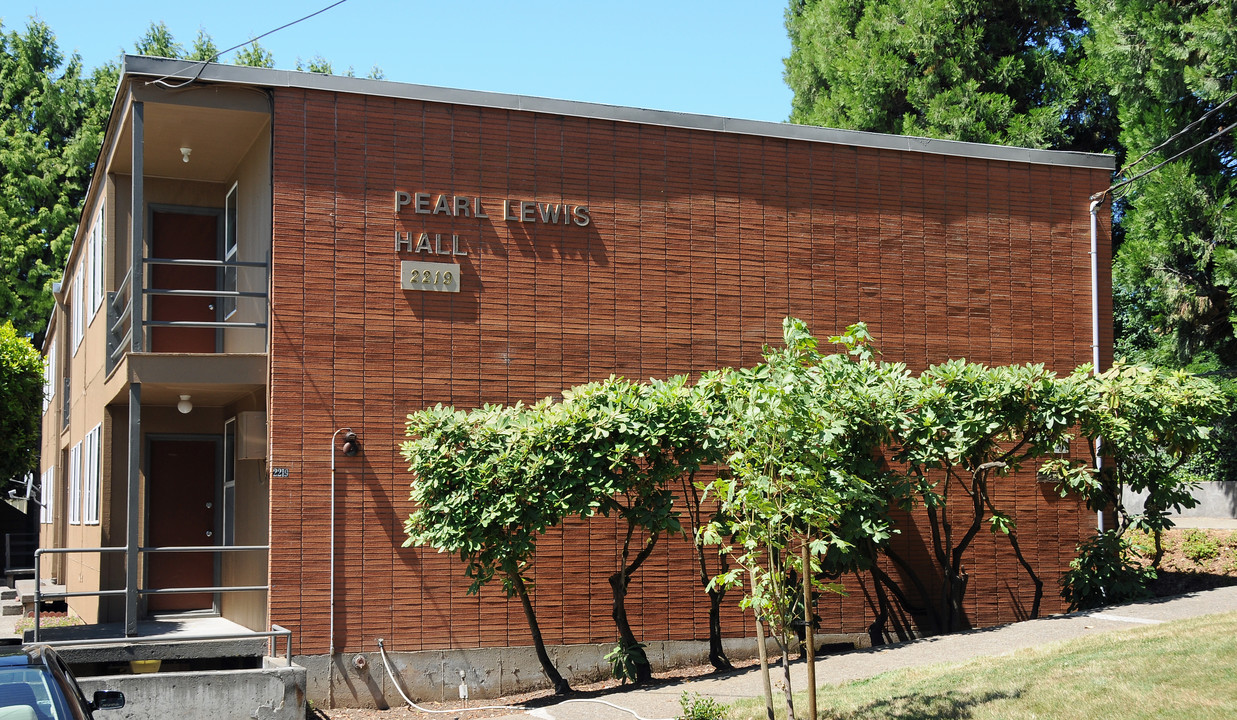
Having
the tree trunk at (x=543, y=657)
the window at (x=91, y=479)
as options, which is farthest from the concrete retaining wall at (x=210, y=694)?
the window at (x=91, y=479)

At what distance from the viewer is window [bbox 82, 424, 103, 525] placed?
15398 mm

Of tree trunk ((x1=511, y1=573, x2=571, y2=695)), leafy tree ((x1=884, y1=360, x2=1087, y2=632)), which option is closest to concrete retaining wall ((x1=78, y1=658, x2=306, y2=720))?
tree trunk ((x1=511, y1=573, x2=571, y2=695))

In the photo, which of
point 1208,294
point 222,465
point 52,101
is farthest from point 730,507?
point 52,101

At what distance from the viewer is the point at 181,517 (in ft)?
50.0

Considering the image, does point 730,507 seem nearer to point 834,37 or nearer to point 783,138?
point 783,138

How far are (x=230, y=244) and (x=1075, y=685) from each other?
11835mm

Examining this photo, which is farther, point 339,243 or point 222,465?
point 222,465

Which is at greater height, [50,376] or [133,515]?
[50,376]

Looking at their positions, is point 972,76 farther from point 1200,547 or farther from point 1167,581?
point 1167,581

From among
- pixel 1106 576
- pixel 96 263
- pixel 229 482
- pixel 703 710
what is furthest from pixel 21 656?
pixel 1106 576

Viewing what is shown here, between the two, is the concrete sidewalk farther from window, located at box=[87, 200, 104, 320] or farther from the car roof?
window, located at box=[87, 200, 104, 320]

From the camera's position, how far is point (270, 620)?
1207 centimetres

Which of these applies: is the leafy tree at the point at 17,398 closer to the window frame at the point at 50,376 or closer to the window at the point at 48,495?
the window at the point at 48,495

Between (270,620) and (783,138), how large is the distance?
9.07 m
